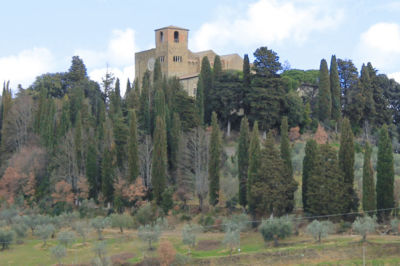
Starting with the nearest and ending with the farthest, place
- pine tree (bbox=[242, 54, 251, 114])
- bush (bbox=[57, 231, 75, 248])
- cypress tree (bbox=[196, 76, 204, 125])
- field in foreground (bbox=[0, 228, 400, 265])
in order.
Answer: field in foreground (bbox=[0, 228, 400, 265])
bush (bbox=[57, 231, 75, 248])
cypress tree (bbox=[196, 76, 204, 125])
pine tree (bbox=[242, 54, 251, 114])

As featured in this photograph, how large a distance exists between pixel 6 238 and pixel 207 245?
11.5m

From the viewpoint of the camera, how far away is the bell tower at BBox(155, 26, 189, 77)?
66.9 metres

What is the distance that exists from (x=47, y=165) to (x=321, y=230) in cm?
2537

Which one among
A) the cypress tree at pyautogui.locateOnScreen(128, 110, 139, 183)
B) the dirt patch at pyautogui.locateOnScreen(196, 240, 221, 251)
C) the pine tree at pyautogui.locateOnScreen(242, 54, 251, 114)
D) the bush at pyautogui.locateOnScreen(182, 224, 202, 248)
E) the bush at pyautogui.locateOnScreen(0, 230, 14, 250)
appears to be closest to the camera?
the bush at pyautogui.locateOnScreen(182, 224, 202, 248)

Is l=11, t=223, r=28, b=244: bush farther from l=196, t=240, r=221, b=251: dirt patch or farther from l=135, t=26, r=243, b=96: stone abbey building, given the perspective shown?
l=135, t=26, r=243, b=96: stone abbey building

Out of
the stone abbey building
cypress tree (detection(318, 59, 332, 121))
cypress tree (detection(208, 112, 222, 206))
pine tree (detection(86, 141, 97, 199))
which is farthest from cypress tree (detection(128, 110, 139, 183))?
the stone abbey building

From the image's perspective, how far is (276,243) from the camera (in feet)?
102

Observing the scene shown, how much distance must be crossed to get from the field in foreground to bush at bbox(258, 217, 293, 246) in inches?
17.2

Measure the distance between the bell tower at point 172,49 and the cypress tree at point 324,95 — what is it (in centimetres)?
1849

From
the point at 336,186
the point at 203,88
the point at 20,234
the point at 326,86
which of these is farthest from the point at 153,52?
the point at 336,186

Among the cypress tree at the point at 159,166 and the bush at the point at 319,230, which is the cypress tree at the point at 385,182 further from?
the cypress tree at the point at 159,166

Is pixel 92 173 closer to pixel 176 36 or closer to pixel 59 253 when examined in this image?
pixel 59 253

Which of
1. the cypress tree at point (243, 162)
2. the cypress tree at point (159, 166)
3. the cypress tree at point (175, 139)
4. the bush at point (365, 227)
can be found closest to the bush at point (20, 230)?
the cypress tree at point (159, 166)

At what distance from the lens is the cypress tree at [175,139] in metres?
44.4
